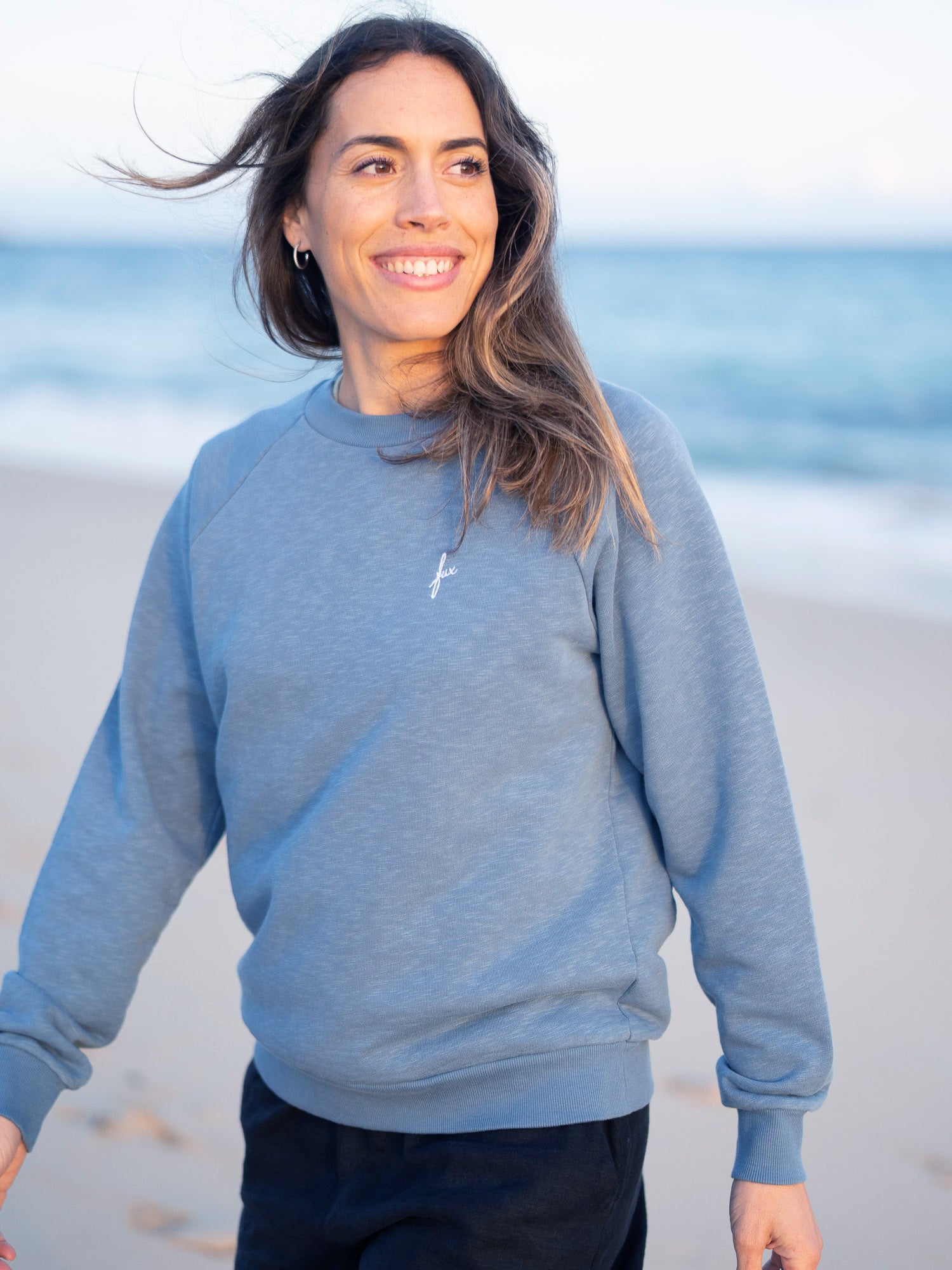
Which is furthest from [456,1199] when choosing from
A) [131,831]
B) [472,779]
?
[131,831]

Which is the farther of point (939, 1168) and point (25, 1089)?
point (939, 1168)

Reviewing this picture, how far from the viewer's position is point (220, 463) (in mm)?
1888

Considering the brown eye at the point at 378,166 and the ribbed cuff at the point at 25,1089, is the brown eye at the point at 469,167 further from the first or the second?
the ribbed cuff at the point at 25,1089

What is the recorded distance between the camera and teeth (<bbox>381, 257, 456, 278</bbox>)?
172 cm

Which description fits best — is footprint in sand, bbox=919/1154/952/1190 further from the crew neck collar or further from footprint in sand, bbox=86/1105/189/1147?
the crew neck collar

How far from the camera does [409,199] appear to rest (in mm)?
1719

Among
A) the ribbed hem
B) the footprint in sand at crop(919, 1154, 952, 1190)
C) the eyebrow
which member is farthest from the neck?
the footprint in sand at crop(919, 1154, 952, 1190)

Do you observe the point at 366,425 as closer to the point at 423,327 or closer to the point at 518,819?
the point at 423,327

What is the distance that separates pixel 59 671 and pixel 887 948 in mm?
3776

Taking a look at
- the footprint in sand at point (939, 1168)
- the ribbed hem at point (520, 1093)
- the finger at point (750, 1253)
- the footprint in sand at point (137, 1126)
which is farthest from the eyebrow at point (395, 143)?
the footprint in sand at point (939, 1168)

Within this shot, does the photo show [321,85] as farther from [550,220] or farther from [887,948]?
[887,948]

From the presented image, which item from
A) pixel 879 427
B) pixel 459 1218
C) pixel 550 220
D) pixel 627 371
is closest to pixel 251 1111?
pixel 459 1218

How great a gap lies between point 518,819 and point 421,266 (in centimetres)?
78

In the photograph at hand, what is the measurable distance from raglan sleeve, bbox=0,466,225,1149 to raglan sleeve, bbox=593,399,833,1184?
71 centimetres
